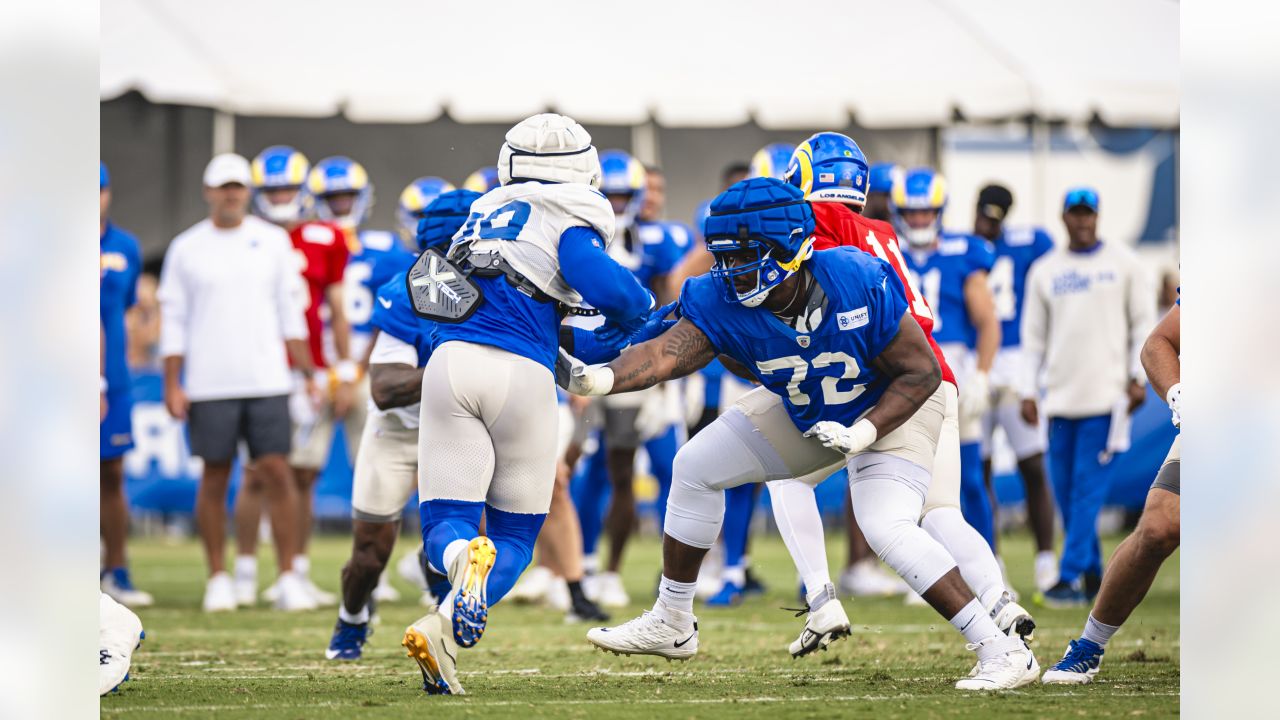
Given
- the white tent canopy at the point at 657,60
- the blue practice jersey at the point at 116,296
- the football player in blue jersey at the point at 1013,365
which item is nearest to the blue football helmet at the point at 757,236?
the football player in blue jersey at the point at 1013,365

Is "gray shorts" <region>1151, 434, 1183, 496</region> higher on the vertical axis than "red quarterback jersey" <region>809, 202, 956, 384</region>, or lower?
lower

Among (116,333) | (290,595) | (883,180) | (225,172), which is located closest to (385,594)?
(290,595)

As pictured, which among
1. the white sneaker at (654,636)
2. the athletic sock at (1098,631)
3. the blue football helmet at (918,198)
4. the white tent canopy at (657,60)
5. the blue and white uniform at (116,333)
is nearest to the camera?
the athletic sock at (1098,631)

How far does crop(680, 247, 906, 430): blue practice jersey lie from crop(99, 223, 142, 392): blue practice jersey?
184 inches

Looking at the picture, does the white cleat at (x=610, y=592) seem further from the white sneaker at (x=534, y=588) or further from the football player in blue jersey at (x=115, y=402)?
the football player in blue jersey at (x=115, y=402)

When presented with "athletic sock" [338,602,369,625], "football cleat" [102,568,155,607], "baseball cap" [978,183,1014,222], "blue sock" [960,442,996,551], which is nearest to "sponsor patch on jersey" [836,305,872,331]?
"athletic sock" [338,602,369,625]

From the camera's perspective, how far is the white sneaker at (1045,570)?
8.59 metres

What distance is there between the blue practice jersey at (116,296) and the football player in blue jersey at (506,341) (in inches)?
172

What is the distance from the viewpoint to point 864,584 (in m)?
8.81

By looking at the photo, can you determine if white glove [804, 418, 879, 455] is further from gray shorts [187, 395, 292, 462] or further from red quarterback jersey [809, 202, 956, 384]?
gray shorts [187, 395, 292, 462]

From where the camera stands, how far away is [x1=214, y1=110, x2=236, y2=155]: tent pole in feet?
46.1

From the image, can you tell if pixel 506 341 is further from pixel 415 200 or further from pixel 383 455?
pixel 415 200

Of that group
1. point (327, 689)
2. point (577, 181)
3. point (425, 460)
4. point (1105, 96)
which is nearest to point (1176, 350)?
point (577, 181)
